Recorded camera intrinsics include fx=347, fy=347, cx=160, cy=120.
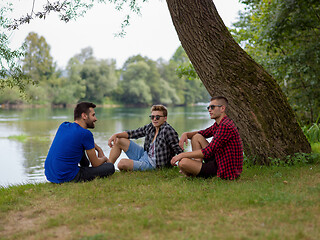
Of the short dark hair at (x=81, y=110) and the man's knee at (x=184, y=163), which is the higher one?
the short dark hair at (x=81, y=110)

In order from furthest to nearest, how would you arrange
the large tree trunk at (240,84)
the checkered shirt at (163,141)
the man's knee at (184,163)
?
the large tree trunk at (240,84), the checkered shirt at (163,141), the man's knee at (184,163)

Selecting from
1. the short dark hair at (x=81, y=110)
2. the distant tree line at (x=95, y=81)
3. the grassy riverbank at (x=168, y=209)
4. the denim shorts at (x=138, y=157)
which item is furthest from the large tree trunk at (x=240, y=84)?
the distant tree line at (x=95, y=81)

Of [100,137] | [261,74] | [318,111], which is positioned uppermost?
[261,74]

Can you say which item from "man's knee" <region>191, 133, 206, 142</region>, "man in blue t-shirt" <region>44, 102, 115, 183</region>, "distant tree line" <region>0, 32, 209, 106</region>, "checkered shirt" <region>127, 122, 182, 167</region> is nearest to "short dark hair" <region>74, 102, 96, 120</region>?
"man in blue t-shirt" <region>44, 102, 115, 183</region>

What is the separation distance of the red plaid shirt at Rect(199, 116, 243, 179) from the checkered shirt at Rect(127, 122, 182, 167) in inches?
38.9

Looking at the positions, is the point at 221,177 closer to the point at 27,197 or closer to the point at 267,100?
the point at 267,100

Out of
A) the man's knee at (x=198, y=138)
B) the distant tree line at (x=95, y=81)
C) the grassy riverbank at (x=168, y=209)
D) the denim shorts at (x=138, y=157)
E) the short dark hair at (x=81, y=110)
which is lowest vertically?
the grassy riverbank at (x=168, y=209)

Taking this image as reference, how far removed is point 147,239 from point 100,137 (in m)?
16.2

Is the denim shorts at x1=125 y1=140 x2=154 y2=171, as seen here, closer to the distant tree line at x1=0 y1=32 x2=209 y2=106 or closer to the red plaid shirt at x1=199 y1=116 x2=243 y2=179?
the red plaid shirt at x1=199 y1=116 x2=243 y2=179

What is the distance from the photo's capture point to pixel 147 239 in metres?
3.18

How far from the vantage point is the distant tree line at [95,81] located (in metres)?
48.0

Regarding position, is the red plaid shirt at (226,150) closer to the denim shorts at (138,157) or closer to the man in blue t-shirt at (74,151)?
the denim shorts at (138,157)

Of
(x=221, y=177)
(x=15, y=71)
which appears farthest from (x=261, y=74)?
(x=15, y=71)

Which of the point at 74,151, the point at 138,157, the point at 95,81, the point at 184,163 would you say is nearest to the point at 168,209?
the point at 184,163
